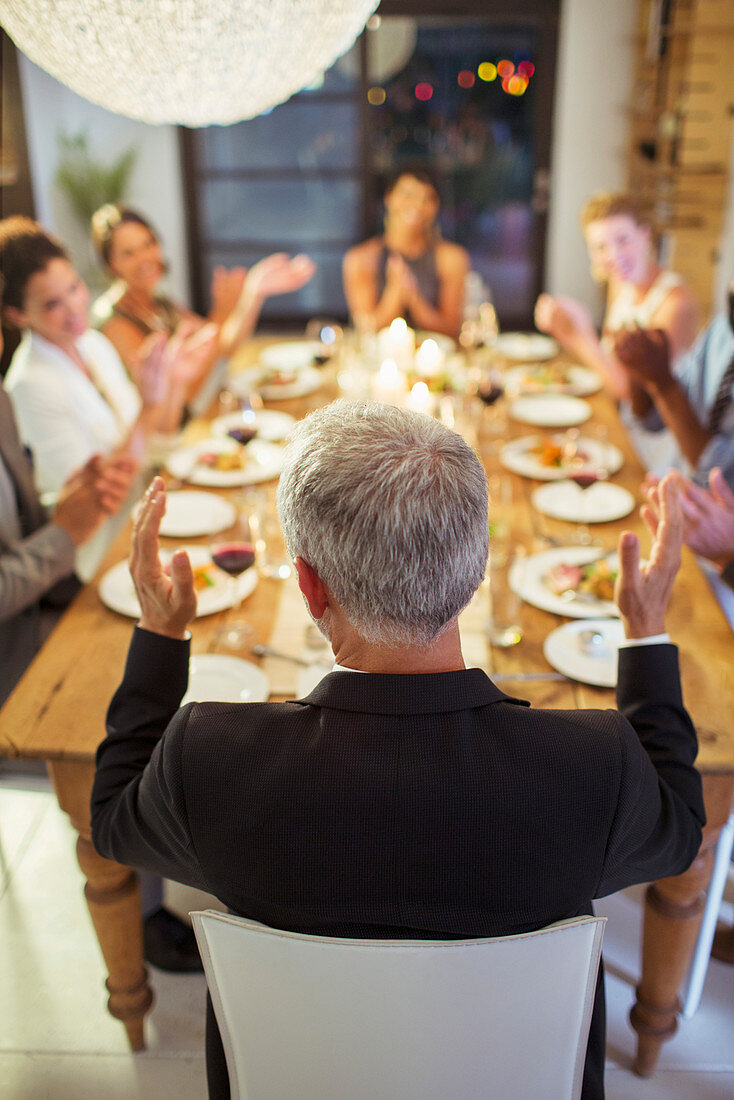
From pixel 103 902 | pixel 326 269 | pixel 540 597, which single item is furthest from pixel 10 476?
pixel 326 269

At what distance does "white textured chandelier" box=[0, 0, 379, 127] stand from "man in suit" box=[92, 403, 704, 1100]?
87 centimetres

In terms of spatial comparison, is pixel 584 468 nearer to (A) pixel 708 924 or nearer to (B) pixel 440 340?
(A) pixel 708 924

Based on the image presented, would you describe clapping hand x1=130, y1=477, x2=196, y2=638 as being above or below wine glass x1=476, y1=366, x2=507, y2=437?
above

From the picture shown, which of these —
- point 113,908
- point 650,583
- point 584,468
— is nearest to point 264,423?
point 584,468

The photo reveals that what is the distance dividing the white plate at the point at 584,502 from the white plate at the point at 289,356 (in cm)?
122

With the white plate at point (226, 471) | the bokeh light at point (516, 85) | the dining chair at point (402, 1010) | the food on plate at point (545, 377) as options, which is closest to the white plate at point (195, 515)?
the white plate at point (226, 471)

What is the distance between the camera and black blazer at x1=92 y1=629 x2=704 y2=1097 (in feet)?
2.91

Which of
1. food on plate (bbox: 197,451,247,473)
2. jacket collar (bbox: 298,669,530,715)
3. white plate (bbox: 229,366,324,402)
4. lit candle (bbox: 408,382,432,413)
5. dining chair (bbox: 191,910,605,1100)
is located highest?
jacket collar (bbox: 298,669,530,715)

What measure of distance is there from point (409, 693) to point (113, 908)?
32.9 inches

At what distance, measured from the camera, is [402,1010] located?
2.99 ft

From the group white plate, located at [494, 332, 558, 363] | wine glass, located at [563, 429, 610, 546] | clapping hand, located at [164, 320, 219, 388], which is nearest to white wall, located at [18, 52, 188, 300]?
clapping hand, located at [164, 320, 219, 388]

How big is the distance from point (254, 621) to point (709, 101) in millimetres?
3632

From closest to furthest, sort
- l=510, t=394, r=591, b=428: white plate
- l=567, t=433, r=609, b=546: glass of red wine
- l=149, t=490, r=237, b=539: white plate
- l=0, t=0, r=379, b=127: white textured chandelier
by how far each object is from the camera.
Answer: l=0, t=0, r=379, b=127: white textured chandelier → l=567, t=433, r=609, b=546: glass of red wine → l=149, t=490, r=237, b=539: white plate → l=510, t=394, r=591, b=428: white plate

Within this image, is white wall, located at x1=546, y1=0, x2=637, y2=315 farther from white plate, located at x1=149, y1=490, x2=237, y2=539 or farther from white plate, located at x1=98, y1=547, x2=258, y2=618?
white plate, located at x1=98, y1=547, x2=258, y2=618
